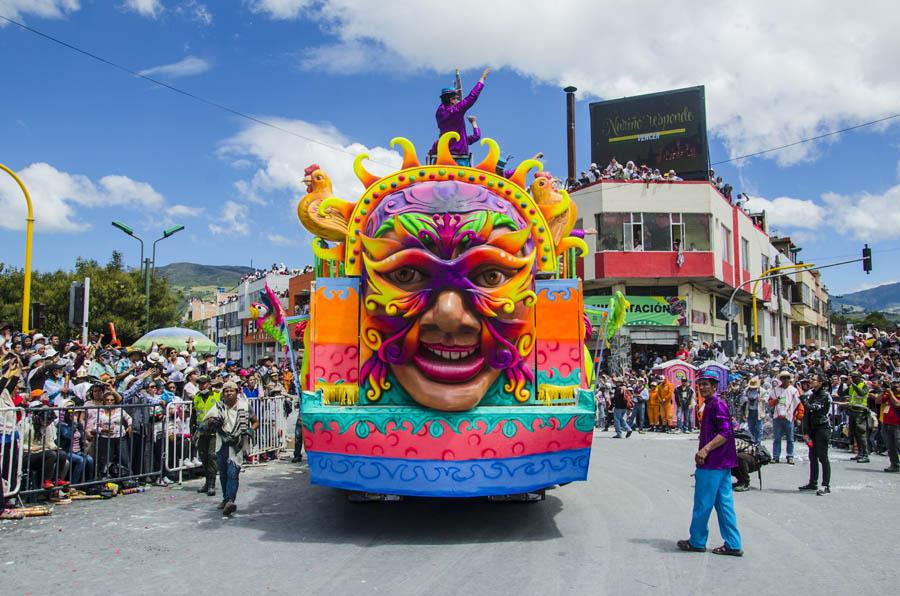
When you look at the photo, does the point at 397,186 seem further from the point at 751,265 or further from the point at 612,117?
the point at 751,265

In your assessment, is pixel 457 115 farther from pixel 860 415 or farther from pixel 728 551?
pixel 860 415

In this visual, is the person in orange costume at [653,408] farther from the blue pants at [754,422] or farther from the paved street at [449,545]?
the paved street at [449,545]

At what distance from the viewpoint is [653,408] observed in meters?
19.8

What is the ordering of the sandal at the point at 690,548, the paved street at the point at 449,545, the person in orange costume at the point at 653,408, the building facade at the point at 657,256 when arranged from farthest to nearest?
the building facade at the point at 657,256 < the person in orange costume at the point at 653,408 < the sandal at the point at 690,548 < the paved street at the point at 449,545

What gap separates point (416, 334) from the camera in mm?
6750

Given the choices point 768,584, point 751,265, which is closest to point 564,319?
point 768,584

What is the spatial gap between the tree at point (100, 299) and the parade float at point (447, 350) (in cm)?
2776

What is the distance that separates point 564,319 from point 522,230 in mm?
1074

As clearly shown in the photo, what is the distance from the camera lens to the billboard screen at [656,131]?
34.2 metres

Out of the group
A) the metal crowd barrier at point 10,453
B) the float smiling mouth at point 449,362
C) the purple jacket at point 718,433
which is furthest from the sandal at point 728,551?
the metal crowd barrier at point 10,453

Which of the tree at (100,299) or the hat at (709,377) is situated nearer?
the hat at (709,377)

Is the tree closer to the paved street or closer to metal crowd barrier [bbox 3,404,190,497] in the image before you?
metal crowd barrier [bbox 3,404,190,497]

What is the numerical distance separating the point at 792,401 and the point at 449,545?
811 cm

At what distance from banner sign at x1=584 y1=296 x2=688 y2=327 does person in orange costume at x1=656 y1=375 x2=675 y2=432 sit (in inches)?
381
